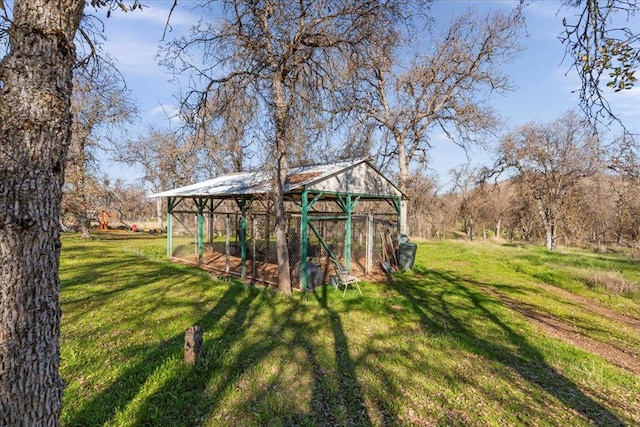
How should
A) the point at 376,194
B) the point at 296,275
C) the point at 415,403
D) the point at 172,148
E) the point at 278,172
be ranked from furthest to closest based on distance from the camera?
the point at 172,148 → the point at 376,194 → the point at 296,275 → the point at 278,172 → the point at 415,403

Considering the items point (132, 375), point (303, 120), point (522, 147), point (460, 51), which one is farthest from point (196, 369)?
point (522, 147)

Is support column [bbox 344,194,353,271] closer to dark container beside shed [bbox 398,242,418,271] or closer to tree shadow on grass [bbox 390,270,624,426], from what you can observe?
tree shadow on grass [bbox 390,270,624,426]

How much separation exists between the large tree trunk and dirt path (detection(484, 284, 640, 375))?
25.0 ft

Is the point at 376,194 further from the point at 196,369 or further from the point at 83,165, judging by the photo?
the point at 83,165

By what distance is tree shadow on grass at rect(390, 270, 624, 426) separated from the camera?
13.1 feet

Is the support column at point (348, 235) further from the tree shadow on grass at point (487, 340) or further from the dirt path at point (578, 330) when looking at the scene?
the dirt path at point (578, 330)

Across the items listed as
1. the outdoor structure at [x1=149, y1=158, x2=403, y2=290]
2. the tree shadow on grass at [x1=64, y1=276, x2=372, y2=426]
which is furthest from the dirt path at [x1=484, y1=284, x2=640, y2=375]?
the tree shadow on grass at [x1=64, y1=276, x2=372, y2=426]

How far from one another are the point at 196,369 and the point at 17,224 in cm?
310

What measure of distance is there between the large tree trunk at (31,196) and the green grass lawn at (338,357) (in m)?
1.63

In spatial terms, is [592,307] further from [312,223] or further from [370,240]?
[312,223]

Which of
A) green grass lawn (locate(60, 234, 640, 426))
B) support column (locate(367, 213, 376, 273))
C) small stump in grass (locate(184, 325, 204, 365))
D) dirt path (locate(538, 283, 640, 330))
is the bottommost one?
dirt path (locate(538, 283, 640, 330))

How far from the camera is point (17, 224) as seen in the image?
6.34 feet

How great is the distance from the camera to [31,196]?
198 cm

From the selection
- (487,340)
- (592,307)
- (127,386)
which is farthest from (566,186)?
(127,386)
